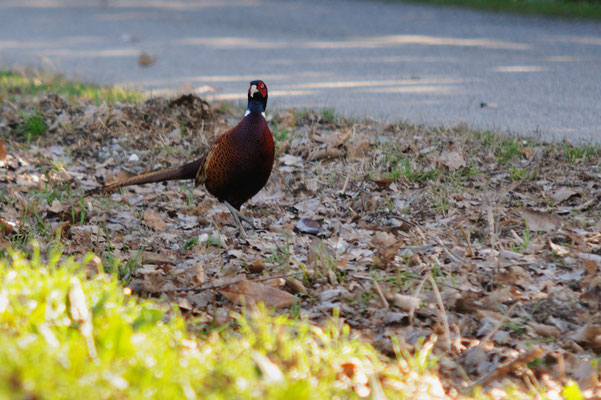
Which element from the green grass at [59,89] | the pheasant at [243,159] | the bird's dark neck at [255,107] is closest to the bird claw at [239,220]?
the pheasant at [243,159]

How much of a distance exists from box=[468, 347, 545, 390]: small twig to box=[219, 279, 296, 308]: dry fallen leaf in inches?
Result: 34.6

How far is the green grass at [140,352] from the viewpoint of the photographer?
1.95 metres

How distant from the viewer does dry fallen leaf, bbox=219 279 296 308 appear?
114 inches

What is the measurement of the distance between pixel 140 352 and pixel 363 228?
6.59ft

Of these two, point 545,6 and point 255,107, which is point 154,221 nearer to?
point 255,107

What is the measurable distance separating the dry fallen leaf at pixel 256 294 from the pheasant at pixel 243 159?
1.06 metres

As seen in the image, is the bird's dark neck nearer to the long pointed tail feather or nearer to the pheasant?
the pheasant

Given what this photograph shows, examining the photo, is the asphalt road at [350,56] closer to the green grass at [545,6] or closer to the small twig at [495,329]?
the green grass at [545,6]

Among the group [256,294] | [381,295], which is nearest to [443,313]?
[381,295]

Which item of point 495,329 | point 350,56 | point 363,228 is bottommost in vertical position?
point 363,228

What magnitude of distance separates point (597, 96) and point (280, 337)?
4.84 metres

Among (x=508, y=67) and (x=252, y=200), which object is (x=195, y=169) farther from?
(x=508, y=67)

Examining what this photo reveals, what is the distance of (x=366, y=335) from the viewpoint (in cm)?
270

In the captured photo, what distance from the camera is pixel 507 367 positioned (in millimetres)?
2395
